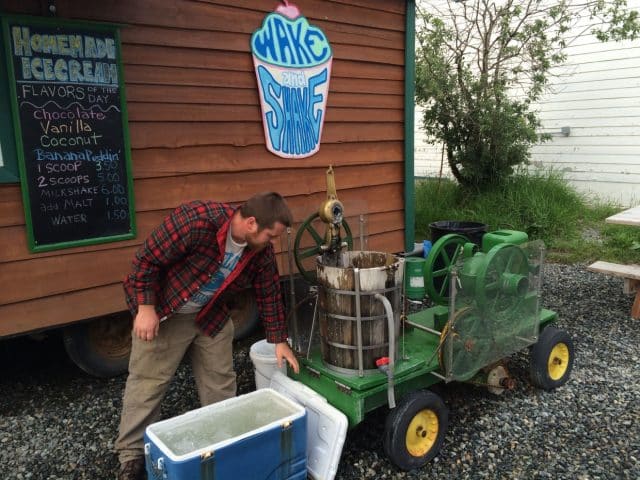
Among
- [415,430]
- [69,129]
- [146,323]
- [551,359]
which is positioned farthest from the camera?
[551,359]

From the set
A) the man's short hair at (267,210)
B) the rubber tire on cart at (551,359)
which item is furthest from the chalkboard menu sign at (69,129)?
the rubber tire on cart at (551,359)

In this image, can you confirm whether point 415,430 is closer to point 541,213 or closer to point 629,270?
point 629,270

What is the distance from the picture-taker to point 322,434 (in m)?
2.81

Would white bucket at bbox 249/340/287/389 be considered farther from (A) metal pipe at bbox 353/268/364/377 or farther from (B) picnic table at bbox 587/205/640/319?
(B) picnic table at bbox 587/205/640/319

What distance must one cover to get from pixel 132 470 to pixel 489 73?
7888 mm

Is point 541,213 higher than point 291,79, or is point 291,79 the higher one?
point 291,79

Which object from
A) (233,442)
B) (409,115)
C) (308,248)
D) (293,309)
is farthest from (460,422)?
(409,115)

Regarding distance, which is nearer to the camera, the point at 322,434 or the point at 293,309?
the point at 322,434

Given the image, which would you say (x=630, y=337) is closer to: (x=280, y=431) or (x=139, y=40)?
(x=280, y=431)

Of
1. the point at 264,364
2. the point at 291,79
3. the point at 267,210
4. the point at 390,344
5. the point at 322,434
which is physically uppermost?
the point at 291,79

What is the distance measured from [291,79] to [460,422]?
9.53ft

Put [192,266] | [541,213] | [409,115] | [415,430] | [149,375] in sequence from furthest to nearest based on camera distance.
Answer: [541,213] < [409,115] < [415,430] < [149,375] < [192,266]

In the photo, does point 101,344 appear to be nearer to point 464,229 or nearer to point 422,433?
point 422,433

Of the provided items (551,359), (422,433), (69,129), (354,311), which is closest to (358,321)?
(354,311)
